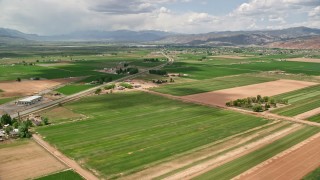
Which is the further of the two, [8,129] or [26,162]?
[8,129]

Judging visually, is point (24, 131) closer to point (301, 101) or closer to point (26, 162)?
point (26, 162)

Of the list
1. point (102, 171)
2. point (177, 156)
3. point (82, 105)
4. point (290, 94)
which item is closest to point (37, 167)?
point (102, 171)

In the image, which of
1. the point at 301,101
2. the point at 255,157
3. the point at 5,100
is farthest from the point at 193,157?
the point at 5,100

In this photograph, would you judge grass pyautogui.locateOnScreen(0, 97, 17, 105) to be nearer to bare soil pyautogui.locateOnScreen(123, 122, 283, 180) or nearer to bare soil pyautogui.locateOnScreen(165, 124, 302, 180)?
bare soil pyautogui.locateOnScreen(123, 122, 283, 180)

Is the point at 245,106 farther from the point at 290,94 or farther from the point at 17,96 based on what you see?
the point at 17,96

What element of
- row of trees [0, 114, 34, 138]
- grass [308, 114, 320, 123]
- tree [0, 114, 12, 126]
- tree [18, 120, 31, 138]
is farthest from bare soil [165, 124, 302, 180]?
tree [0, 114, 12, 126]

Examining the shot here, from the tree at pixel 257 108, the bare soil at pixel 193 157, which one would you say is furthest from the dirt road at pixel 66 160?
the tree at pixel 257 108

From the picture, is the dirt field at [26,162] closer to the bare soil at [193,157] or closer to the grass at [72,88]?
the bare soil at [193,157]
